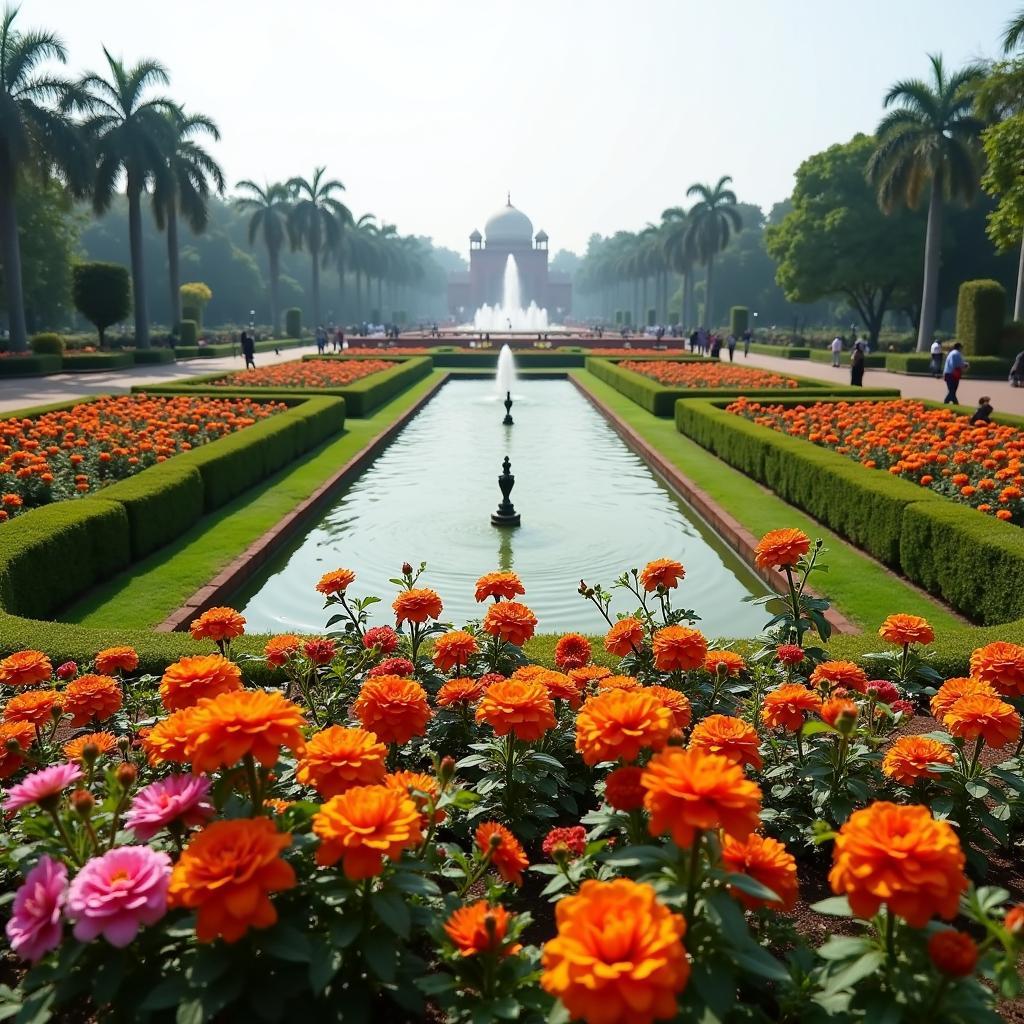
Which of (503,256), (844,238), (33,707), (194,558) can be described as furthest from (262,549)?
(503,256)

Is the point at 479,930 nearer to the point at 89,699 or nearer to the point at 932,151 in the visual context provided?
the point at 89,699

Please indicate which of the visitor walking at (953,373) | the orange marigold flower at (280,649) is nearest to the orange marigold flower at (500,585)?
the orange marigold flower at (280,649)

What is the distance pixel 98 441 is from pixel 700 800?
10352 mm

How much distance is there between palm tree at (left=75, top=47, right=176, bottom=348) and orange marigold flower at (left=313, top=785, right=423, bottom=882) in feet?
106

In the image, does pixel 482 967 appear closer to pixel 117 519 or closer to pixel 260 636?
pixel 260 636

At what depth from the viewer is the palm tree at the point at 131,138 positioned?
99.4 ft

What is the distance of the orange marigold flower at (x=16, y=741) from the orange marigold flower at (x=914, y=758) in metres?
2.30

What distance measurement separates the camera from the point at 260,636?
16.1 ft

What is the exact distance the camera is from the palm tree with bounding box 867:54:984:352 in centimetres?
2880

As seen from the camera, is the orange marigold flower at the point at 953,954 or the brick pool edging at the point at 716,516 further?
the brick pool edging at the point at 716,516

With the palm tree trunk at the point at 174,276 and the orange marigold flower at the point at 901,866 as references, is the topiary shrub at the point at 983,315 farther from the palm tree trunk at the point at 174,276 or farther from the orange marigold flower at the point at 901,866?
the orange marigold flower at the point at 901,866

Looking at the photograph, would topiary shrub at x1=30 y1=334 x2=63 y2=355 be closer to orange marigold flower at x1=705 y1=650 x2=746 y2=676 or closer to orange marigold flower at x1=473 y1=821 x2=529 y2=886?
orange marigold flower at x1=705 y1=650 x2=746 y2=676

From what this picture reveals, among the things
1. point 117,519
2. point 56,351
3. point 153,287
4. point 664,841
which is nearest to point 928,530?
point 664,841

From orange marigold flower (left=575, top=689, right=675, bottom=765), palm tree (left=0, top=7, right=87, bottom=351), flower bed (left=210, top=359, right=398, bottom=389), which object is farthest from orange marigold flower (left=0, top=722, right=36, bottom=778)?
palm tree (left=0, top=7, right=87, bottom=351)
